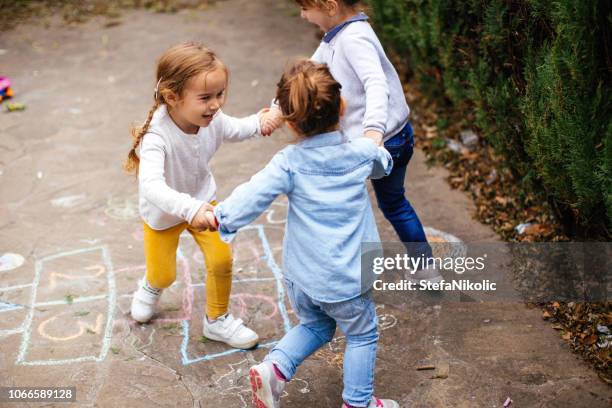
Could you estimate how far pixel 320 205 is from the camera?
256 centimetres

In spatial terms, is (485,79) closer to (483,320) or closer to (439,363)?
(483,320)

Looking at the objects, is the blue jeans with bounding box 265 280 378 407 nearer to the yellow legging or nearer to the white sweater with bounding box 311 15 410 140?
the yellow legging

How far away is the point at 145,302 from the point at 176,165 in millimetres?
790

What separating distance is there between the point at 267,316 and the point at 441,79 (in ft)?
8.83

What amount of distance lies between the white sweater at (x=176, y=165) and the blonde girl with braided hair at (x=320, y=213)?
28cm

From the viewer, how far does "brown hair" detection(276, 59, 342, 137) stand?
96.3 inches

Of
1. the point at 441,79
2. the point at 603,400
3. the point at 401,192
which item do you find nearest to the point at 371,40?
the point at 401,192

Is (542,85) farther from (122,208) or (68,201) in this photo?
(68,201)

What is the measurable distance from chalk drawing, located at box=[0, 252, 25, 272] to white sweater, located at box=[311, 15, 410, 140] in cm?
200

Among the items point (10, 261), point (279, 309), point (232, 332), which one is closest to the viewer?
point (232, 332)

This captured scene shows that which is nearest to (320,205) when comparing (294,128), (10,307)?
(294,128)

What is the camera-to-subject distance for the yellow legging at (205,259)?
10.4 ft

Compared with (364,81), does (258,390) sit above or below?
below

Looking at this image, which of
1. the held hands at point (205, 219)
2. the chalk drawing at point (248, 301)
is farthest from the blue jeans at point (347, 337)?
the chalk drawing at point (248, 301)
